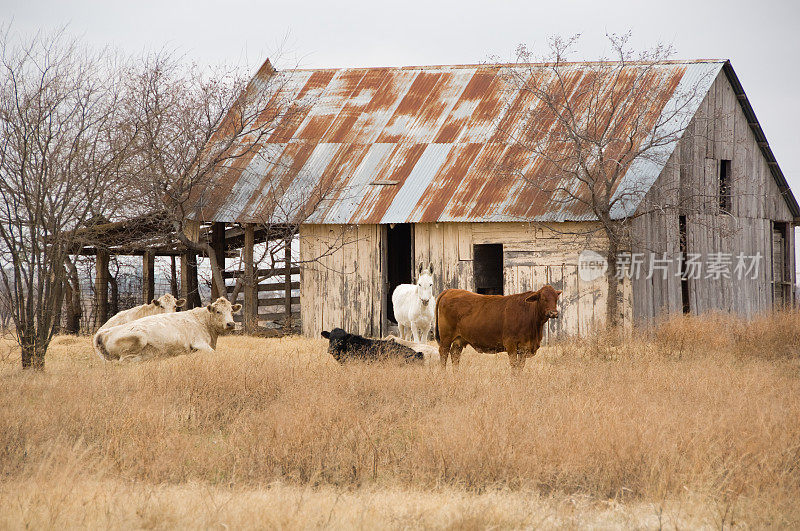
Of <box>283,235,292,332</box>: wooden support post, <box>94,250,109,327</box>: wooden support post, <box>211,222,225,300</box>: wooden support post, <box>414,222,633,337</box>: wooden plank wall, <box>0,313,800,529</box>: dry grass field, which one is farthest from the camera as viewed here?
<box>94,250,109,327</box>: wooden support post

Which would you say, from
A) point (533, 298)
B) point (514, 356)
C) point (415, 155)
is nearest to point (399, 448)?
point (514, 356)

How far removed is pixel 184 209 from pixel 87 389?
11.1m

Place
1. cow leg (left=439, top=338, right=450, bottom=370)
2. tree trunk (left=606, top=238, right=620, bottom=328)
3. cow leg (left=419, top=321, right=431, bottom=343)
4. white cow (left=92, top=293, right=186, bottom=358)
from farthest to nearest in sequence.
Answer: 1. tree trunk (left=606, top=238, right=620, bottom=328)
2. cow leg (left=419, top=321, right=431, bottom=343)
3. white cow (left=92, top=293, right=186, bottom=358)
4. cow leg (left=439, top=338, right=450, bottom=370)

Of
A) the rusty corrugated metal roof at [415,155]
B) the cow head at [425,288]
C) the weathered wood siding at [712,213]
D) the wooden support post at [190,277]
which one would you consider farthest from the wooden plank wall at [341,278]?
the weathered wood siding at [712,213]

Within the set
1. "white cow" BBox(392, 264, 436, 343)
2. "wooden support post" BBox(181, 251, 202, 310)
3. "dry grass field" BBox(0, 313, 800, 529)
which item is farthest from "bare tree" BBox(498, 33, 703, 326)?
"wooden support post" BBox(181, 251, 202, 310)

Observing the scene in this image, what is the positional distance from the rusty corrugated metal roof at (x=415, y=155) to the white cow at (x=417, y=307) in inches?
98.7

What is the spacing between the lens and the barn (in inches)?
710

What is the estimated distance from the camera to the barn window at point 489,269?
2022cm

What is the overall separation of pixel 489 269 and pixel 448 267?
97.2 inches

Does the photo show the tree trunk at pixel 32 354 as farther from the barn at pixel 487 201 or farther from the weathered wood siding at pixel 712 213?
the weathered wood siding at pixel 712 213

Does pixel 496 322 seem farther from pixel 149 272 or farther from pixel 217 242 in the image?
pixel 149 272

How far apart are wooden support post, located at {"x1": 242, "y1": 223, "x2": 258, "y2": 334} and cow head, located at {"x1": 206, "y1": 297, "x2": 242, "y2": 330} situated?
18.1ft

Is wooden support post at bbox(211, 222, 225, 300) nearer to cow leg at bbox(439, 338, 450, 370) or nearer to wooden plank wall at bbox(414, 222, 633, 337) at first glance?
wooden plank wall at bbox(414, 222, 633, 337)

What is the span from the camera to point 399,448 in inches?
290
